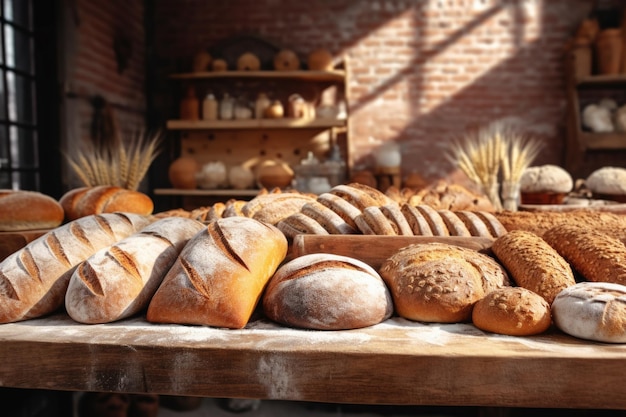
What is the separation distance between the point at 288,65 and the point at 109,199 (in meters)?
2.93

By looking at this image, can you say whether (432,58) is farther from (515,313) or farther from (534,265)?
(515,313)

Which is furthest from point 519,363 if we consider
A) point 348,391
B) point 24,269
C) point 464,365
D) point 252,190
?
point 252,190

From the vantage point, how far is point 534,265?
1107 millimetres

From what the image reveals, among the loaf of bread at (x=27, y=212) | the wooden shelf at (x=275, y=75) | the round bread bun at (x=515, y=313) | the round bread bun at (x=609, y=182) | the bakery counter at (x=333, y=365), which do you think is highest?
the wooden shelf at (x=275, y=75)

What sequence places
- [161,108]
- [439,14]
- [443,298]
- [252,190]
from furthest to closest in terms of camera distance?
[161,108]
[439,14]
[252,190]
[443,298]

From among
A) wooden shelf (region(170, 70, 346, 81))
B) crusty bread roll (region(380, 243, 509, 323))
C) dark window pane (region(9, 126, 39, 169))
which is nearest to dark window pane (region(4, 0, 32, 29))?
dark window pane (region(9, 126, 39, 169))

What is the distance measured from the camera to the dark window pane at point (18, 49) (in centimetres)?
362

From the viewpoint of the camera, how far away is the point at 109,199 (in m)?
2.05

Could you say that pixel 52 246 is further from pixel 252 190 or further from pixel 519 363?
pixel 252 190

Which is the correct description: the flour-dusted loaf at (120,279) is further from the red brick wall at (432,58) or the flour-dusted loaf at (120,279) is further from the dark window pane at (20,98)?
the red brick wall at (432,58)

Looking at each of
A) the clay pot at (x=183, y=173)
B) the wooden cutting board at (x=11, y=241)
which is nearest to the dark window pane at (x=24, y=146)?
the clay pot at (x=183, y=173)

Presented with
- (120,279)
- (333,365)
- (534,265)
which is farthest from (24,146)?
(534,265)

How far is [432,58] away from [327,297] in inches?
169

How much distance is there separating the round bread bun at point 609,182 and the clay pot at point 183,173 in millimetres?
3075
